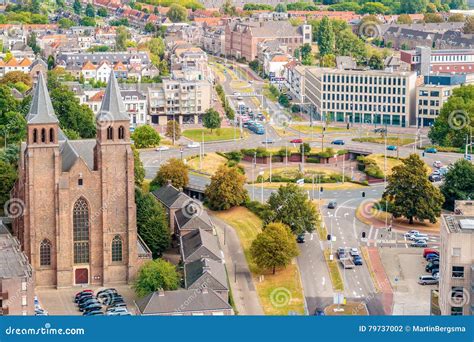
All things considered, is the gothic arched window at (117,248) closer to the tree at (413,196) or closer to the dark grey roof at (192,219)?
the dark grey roof at (192,219)

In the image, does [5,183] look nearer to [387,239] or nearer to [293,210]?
[293,210]

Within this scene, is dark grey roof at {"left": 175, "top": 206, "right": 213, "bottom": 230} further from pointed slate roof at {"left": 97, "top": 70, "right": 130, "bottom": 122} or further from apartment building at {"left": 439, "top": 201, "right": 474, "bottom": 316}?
apartment building at {"left": 439, "top": 201, "right": 474, "bottom": 316}

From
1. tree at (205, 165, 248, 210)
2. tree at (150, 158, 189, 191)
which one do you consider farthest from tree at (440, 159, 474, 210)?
tree at (150, 158, 189, 191)

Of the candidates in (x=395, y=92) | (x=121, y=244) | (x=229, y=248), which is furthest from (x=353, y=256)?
(x=395, y=92)

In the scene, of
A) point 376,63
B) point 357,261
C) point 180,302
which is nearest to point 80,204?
point 180,302

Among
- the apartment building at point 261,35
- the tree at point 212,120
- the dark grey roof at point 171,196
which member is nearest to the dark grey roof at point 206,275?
the dark grey roof at point 171,196

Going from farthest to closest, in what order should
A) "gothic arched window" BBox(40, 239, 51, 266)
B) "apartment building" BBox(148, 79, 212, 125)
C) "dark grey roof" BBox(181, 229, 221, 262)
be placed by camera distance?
"apartment building" BBox(148, 79, 212, 125) → "dark grey roof" BBox(181, 229, 221, 262) → "gothic arched window" BBox(40, 239, 51, 266)
